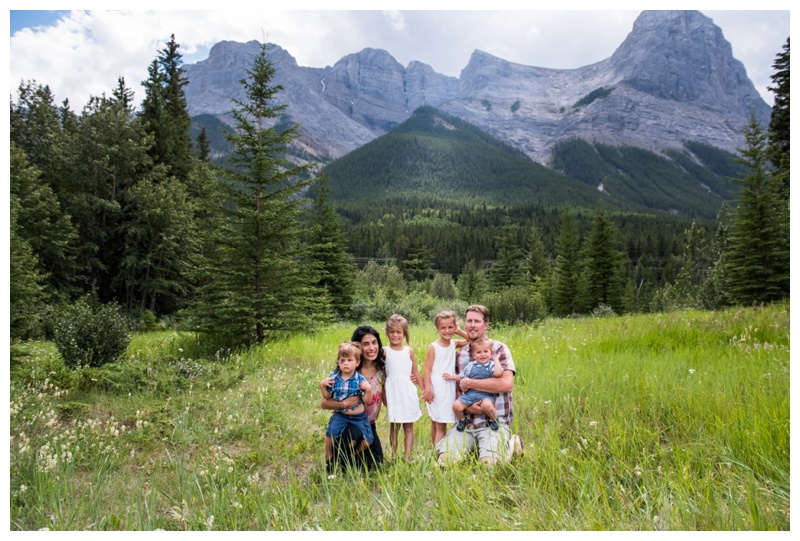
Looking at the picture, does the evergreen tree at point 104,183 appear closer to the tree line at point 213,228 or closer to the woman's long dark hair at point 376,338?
the tree line at point 213,228

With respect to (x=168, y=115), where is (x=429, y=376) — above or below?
below

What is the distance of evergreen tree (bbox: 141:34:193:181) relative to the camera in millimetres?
24938

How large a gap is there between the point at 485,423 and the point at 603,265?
105ft

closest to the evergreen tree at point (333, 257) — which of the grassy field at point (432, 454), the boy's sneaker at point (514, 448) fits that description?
the grassy field at point (432, 454)

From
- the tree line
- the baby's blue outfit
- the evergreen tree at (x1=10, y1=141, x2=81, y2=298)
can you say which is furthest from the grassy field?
the evergreen tree at (x1=10, y1=141, x2=81, y2=298)

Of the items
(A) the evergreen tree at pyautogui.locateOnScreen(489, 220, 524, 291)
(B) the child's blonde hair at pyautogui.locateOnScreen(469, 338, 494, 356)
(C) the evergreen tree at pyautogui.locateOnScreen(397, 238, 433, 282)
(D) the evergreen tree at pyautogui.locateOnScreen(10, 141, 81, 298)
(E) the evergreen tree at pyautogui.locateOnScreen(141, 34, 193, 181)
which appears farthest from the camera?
(C) the evergreen tree at pyautogui.locateOnScreen(397, 238, 433, 282)

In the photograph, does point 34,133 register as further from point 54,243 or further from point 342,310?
point 342,310

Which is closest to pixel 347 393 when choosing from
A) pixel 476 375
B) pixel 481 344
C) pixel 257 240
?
pixel 476 375

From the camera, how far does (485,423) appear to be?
3.19m

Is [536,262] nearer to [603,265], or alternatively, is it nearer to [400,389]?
[603,265]

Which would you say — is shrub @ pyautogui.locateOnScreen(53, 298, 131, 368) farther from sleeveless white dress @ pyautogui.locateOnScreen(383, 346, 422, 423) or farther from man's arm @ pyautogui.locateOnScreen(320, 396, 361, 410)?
sleeveless white dress @ pyautogui.locateOnScreen(383, 346, 422, 423)

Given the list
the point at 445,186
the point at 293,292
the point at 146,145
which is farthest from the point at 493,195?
the point at 293,292

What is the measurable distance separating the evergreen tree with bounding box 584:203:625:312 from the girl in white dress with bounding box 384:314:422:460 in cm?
3105

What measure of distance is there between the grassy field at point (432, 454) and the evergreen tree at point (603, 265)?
25.5 metres
